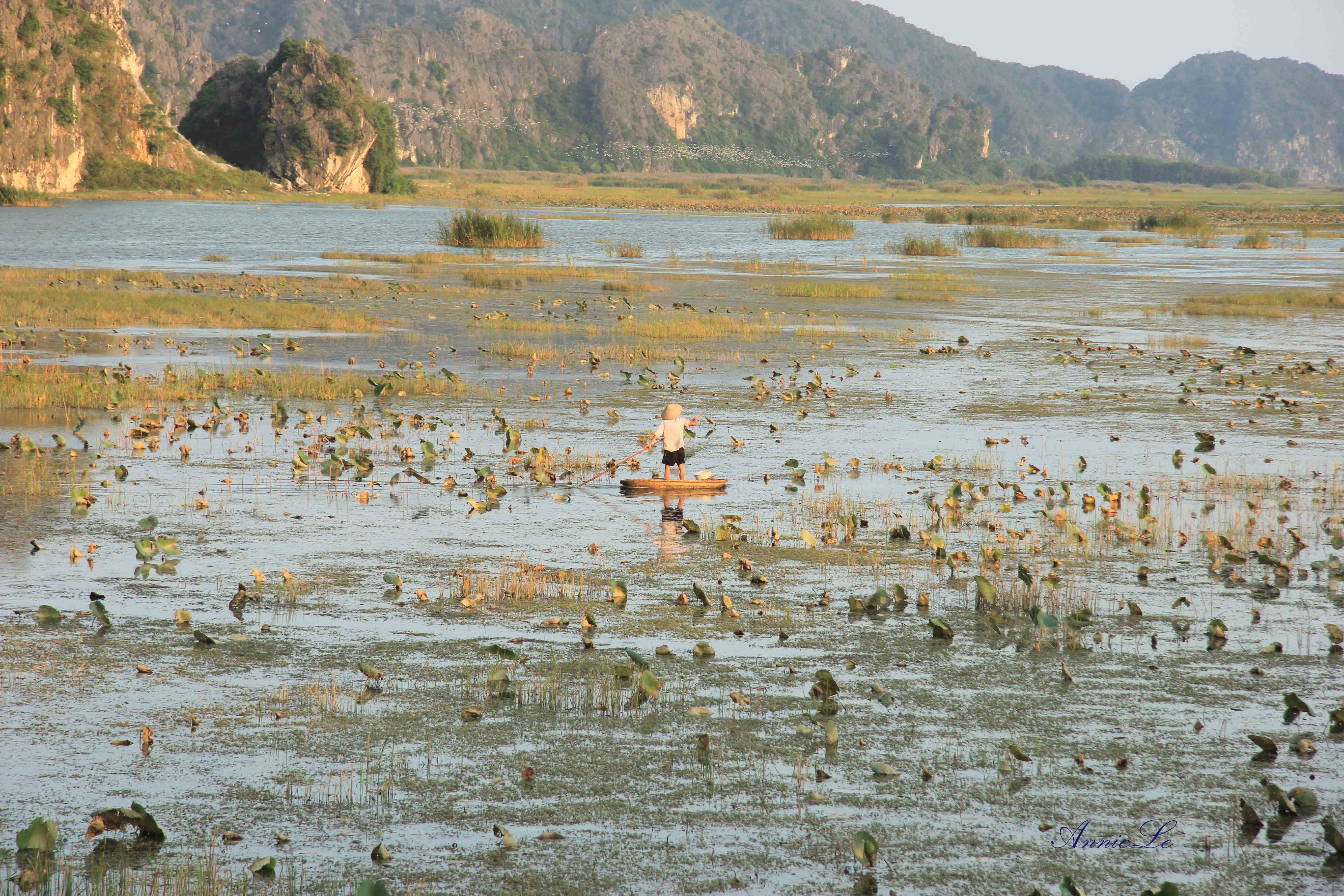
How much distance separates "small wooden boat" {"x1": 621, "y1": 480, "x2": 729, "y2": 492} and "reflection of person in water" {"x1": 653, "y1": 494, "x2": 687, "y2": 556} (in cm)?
10

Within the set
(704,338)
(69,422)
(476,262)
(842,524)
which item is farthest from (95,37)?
(842,524)

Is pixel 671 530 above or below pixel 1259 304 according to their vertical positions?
below

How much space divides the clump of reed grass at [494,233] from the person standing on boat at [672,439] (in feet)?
143

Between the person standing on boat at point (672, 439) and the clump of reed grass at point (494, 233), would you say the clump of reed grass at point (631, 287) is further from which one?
the person standing on boat at point (672, 439)

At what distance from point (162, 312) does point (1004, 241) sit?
5070 cm

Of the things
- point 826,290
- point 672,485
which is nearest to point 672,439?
point 672,485

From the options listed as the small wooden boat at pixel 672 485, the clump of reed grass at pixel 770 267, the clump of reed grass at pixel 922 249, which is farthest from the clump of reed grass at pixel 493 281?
the small wooden boat at pixel 672 485

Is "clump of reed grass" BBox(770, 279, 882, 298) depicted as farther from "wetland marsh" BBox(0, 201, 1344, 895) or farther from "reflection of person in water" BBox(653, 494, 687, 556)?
"reflection of person in water" BBox(653, 494, 687, 556)

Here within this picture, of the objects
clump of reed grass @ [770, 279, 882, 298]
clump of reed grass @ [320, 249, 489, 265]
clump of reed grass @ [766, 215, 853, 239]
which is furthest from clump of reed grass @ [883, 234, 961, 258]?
clump of reed grass @ [320, 249, 489, 265]

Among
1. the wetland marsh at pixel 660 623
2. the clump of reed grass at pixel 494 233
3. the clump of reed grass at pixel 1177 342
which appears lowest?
the wetland marsh at pixel 660 623

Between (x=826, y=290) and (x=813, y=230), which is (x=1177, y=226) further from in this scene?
(x=826, y=290)

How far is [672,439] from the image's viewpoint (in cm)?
1549

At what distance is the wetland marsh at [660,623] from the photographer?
6.78 metres

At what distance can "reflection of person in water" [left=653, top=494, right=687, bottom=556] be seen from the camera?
1282 centimetres
